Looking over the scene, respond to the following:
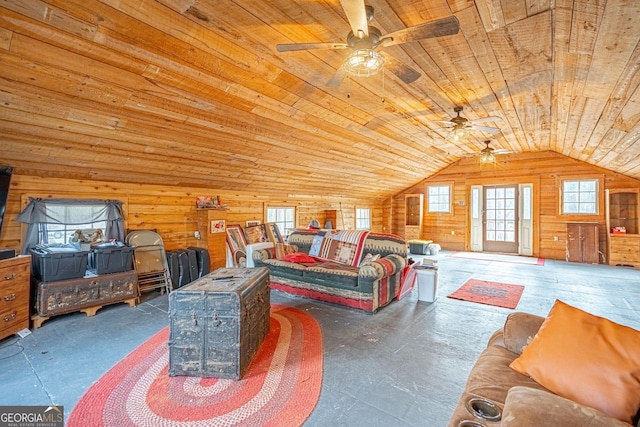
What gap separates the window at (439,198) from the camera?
9.24 meters

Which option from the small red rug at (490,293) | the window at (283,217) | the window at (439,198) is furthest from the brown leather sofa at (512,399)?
the window at (439,198)

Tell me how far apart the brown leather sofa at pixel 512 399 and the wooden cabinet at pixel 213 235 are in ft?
13.6

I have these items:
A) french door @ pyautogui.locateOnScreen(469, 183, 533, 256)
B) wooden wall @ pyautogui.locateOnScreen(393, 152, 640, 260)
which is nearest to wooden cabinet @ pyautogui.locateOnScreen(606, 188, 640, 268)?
wooden wall @ pyautogui.locateOnScreen(393, 152, 640, 260)

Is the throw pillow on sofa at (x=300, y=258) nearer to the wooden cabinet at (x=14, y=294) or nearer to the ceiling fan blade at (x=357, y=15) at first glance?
the wooden cabinet at (x=14, y=294)

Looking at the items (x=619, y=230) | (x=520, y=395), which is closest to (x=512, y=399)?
(x=520, y=395)

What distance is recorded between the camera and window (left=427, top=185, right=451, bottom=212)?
924 cm

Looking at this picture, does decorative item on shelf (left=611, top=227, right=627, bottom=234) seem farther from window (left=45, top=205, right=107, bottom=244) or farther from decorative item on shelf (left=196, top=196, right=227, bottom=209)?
window (left=45, top=205, right=107, bottom=244)

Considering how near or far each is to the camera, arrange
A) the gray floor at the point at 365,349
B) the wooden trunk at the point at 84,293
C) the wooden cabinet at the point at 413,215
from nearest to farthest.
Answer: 1. the gray floor at the point at 365,349
2. the wooden trunk at the point at 84,293
3. the wooden cabinet at the point at 413,215

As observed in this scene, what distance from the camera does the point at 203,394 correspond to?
200cm

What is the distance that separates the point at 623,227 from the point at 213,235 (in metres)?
8.90

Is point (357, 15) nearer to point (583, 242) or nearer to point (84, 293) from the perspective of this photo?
point (84, 293)

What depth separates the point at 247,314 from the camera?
229cm

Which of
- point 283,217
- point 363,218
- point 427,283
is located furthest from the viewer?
point 363,218

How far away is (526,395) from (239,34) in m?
2.68
